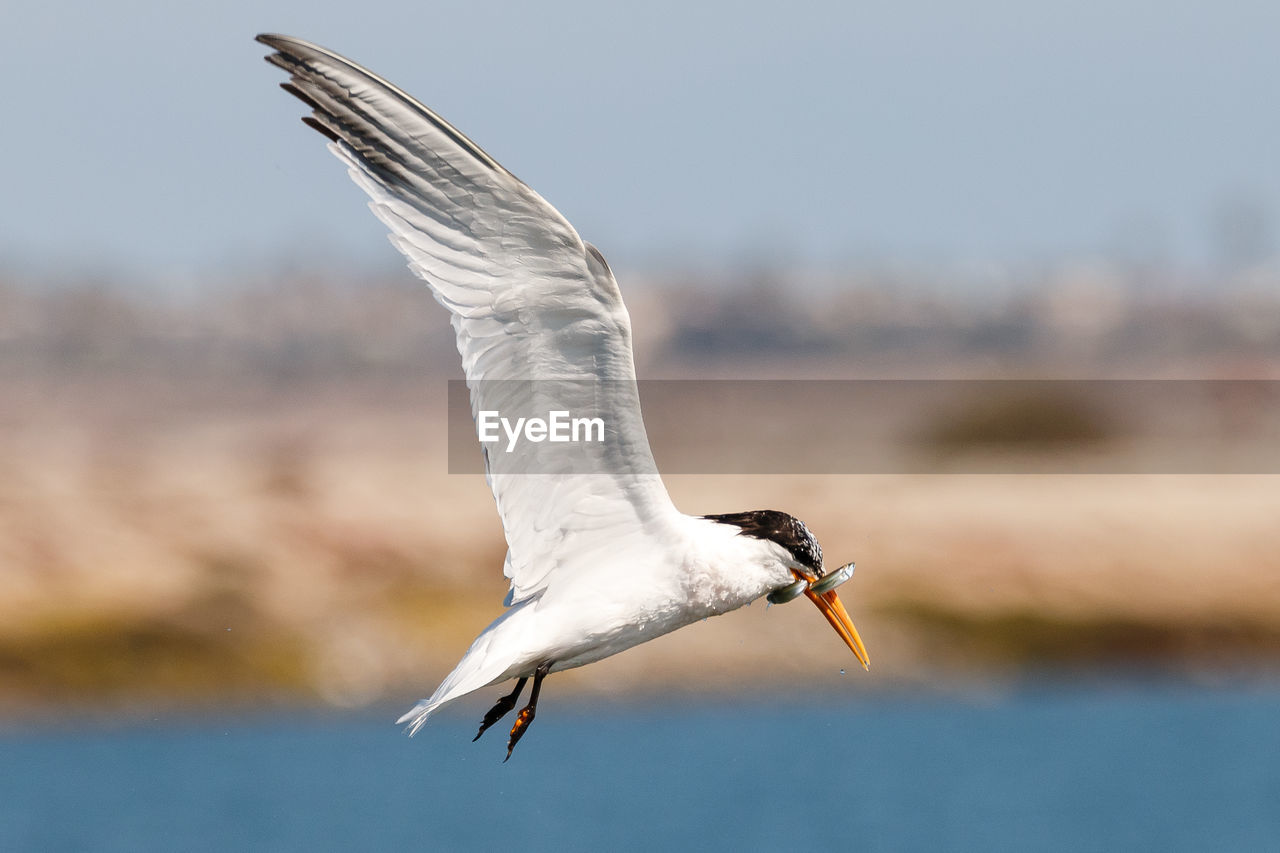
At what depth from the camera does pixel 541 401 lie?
25.1 feet

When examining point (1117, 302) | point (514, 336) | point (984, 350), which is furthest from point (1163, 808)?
point (1117, 302)

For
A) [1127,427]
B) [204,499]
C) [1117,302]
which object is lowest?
[1117,302]

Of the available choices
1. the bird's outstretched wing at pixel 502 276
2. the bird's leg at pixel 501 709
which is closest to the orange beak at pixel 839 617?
the bird's outstretched wing at pixel 502 276

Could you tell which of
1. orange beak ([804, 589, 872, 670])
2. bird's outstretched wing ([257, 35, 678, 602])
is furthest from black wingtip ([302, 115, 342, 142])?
orange beak ([804, 589, 872, 670])

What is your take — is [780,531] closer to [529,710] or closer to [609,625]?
[609,625]

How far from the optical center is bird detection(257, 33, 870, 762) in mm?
7102

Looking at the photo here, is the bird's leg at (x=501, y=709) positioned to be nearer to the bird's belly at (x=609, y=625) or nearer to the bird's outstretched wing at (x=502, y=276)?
the bird's belly at (x=609, y=625)

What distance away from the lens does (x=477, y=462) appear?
35.7 metres

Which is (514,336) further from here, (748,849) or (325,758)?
(325,758)

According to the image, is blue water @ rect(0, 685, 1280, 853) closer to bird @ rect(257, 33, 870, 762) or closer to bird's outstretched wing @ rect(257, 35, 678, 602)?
bird @ rect(257, 33, 870, 762)

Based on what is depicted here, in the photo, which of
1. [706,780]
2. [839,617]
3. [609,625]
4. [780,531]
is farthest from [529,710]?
[706,780]

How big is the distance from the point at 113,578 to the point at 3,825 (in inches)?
168

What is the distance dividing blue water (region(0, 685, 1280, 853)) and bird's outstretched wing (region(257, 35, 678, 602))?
13.7m

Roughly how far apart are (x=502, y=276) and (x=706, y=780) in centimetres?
1814
